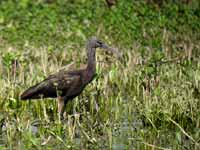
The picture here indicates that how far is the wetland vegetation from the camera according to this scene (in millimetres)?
9672

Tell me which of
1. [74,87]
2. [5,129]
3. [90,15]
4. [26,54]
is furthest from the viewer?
[90,15]

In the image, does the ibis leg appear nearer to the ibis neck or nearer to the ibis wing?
the ibis wing

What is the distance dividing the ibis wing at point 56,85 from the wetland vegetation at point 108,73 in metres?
0.15

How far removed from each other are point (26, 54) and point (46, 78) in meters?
3.16

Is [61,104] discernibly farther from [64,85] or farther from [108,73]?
[108,73]

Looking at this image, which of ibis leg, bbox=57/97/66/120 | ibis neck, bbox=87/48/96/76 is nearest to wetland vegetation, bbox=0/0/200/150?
ibis leg, bbox=57/97/66/120

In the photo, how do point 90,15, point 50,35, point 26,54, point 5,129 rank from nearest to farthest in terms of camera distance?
point 5,129 → point 26,54 → point 50,35 → point 90,15

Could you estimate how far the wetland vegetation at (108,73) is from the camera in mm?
9672

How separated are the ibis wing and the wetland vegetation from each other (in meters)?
0.15

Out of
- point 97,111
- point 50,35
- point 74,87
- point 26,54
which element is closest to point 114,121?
point 97,111

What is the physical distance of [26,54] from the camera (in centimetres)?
1466

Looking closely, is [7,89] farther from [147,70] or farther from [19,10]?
[19,10]

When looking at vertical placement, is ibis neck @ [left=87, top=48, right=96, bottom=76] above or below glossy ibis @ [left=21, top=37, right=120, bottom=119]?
above

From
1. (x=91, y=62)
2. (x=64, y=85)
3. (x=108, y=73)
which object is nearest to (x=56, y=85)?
(x=64, y=85)
